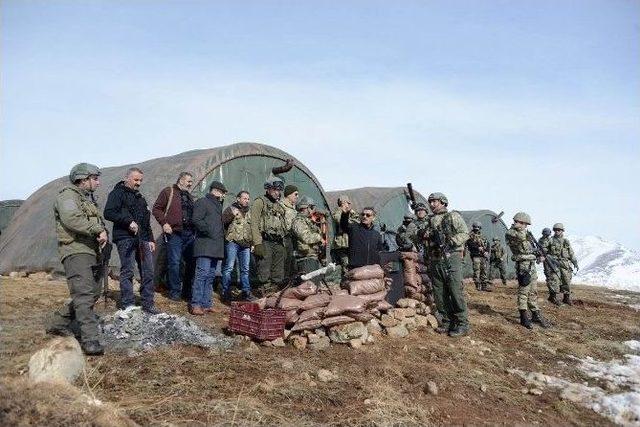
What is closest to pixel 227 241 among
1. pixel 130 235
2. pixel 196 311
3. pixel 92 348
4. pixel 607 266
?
pixel 196 311

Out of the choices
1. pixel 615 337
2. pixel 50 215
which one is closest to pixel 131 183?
pixel 50 215

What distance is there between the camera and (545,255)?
1145 cm

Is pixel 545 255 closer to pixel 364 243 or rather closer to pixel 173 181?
pixel 364 243

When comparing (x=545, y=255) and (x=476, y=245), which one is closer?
(x=545, y=255)

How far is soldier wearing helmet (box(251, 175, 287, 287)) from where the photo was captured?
895cm

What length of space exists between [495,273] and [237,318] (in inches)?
671

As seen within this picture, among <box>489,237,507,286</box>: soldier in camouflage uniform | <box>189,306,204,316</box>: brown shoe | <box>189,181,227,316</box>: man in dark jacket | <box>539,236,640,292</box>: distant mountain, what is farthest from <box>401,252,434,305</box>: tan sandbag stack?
<box>539,236,640,292</box>: distant mountain

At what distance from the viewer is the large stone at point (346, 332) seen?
6984 mm

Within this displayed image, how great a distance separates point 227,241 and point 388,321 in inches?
128

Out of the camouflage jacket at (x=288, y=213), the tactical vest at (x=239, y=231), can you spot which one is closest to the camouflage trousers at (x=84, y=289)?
the tactical vest at (x=239, y=231)

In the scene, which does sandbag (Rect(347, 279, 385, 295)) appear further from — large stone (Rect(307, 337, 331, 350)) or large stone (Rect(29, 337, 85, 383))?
large stone (Rect(29, 337, 85, 383))

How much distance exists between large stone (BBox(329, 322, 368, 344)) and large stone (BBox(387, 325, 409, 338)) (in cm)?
78

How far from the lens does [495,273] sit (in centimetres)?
2127

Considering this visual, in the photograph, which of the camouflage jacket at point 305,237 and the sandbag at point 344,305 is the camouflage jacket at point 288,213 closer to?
the camouflage jacket at point 305,237
